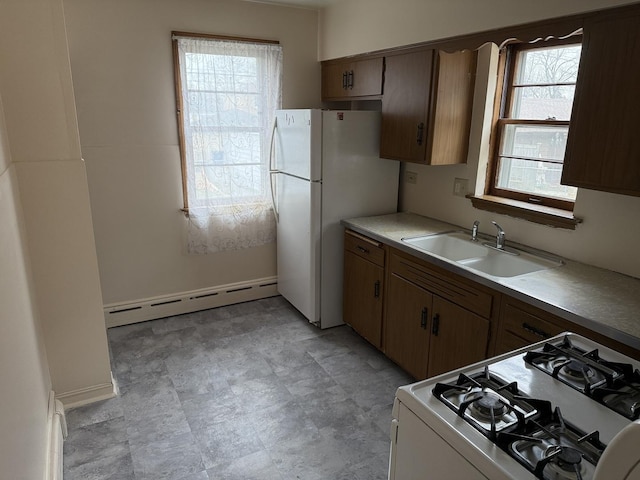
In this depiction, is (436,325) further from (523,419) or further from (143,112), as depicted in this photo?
(143,112)

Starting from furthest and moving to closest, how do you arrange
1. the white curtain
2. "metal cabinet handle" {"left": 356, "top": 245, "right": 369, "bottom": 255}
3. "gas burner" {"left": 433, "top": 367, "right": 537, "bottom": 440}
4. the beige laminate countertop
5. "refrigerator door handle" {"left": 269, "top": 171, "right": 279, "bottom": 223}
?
"refrigerator door handle" {"left": 269, "top": 171, "right": 279, "bottom": 223}, the white curtain, "metal cabinet handle" {"left": 356, "top": 245, "right": 369, "bottom": 255}, the beige laminate countertop, "gas burner" {"left": 433, "top": 367, "right": 537, "bottom": 440}

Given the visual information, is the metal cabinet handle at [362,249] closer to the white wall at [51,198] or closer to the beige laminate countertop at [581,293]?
the beige laminate countertop at [581,293]

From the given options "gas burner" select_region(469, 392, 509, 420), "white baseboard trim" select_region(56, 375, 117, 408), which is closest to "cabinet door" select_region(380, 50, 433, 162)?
"gas burner" select_region(469, 392, 509, 420)

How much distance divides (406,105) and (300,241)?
4.11 feet

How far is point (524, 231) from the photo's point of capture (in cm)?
258

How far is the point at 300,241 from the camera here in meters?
3.44

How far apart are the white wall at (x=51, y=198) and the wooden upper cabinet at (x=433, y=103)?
192 centimetres

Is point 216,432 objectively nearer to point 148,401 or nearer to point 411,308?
point 148,401

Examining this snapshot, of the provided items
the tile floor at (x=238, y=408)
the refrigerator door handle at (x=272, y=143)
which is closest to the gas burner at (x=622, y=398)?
the tile floor at (x=238, y=408)

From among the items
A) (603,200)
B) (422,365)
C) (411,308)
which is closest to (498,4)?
(603,200)

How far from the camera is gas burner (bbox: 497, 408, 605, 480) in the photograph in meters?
0.92

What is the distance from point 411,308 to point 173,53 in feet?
8.04

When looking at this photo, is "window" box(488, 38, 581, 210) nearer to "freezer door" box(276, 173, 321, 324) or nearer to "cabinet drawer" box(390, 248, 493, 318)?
"cabinet drawer" box(390, 248, 493, 318)

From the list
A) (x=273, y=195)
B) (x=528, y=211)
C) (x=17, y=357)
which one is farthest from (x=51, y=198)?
(x=528, y=211)
